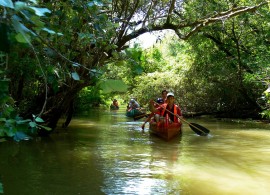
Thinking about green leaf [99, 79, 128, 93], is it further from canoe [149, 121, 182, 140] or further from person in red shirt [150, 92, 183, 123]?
person in red shirt [150, 92, 183, 123]

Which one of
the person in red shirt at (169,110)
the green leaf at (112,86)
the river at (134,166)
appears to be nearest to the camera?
the green leaf at (112,86)

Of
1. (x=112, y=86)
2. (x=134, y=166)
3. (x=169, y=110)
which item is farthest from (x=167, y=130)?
(x=112, y=86)

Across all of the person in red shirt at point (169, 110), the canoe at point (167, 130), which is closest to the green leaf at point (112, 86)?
the canoe at point (167, 130)

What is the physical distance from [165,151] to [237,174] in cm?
270

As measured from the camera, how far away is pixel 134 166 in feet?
22.4

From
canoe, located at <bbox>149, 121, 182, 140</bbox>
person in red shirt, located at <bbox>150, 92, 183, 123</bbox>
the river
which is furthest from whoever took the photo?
person in red shirt, located at <bbox>150, 92, 183, 123</bbox>

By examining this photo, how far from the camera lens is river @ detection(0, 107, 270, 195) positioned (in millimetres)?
5293

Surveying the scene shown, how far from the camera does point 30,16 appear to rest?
1415 mm

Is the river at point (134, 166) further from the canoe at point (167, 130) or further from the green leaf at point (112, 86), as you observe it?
the green leaf at point (112, 86)

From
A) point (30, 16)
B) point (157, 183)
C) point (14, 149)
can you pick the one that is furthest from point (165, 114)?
point (30, 16)

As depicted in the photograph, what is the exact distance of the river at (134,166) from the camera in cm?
529

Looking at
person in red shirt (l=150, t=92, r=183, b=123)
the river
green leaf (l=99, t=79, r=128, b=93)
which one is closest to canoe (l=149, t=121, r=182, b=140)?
the river

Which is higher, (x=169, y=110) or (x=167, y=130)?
(x=169, y=110)

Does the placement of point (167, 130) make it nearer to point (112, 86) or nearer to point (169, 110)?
point (169, 110)
